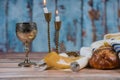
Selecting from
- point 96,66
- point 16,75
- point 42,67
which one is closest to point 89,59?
point 96,66

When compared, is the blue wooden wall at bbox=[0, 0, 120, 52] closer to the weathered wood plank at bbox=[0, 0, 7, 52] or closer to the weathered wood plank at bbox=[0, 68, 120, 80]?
the weathered wood plank at bbox=[0, 0, 7, 52]

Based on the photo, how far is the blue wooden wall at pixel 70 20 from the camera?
5.63 feet

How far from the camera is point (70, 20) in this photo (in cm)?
173

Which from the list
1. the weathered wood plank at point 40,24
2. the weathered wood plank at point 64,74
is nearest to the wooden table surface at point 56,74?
the weathered wood plank at point 64,74

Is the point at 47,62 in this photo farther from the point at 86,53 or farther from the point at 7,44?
the point at 7,44

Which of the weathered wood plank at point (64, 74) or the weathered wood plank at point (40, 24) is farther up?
the weathered wood plank at point (40, 24)

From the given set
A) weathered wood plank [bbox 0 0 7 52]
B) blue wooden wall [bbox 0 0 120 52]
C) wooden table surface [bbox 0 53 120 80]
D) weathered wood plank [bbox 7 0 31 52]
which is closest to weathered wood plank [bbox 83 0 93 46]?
blue wooden wall [bbox 0 0 120 52]

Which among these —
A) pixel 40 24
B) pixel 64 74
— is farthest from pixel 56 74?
pixel 40 24

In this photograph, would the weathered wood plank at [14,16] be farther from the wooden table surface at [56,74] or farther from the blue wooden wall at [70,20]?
the wooden table surface at [56,74]

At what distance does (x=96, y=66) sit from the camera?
911 mm

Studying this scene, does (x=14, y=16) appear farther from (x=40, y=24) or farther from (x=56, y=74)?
(x=56, y=74)

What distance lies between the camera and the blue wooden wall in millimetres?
1717

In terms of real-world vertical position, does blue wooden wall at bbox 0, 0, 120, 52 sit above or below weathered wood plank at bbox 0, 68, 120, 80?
above

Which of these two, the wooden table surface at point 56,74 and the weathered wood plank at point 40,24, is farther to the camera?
the weathered wood plank at point 40,24
